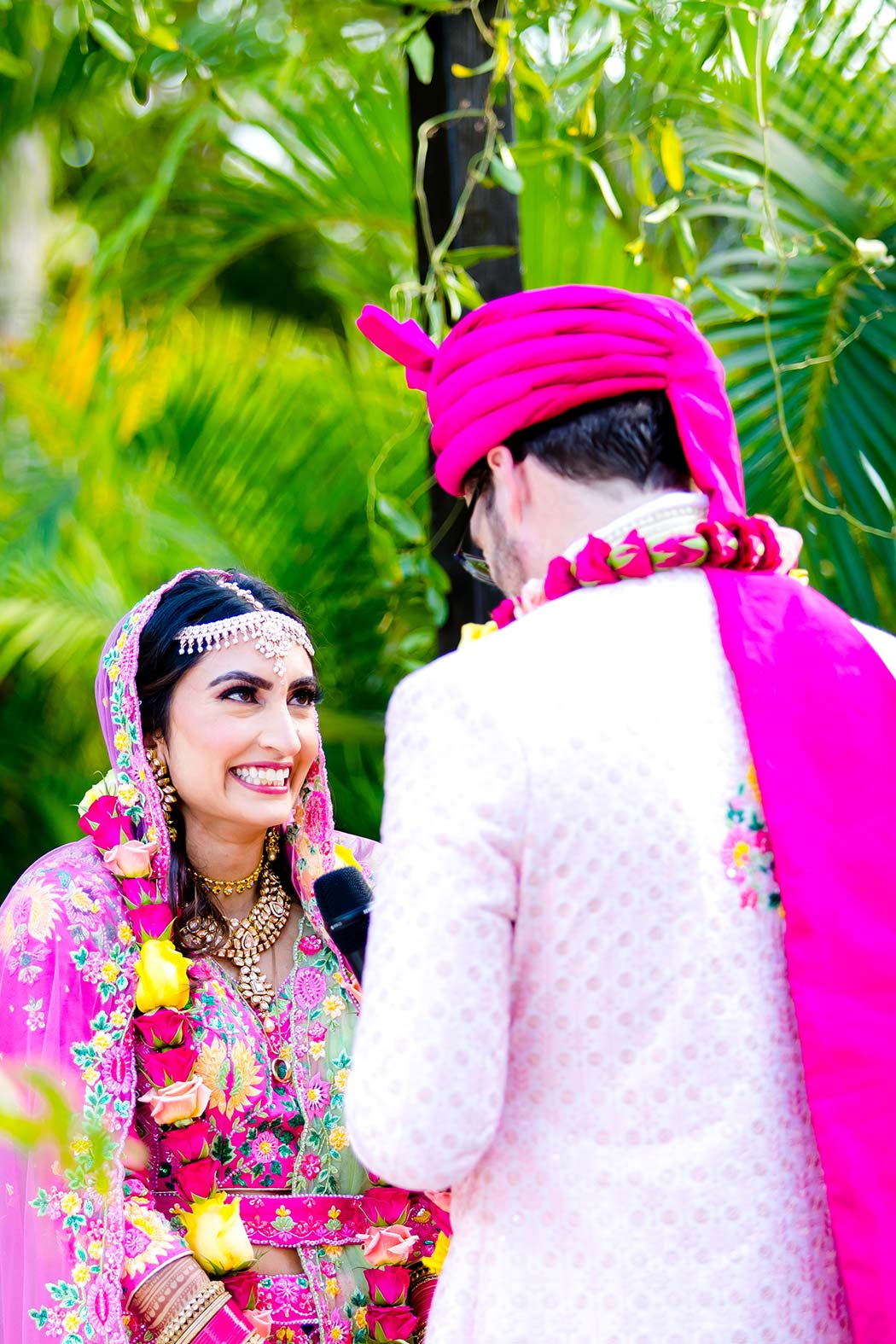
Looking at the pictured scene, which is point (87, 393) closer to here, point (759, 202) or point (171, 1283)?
point (759, 202)

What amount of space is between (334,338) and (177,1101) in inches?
100

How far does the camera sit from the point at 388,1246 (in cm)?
215

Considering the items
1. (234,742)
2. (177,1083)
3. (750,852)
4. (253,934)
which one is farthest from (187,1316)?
(750,852)

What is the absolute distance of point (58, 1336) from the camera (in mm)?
1969

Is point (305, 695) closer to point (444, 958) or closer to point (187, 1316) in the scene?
point (187, 1316)

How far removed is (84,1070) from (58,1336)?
1.12 ft

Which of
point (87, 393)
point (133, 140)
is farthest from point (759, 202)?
point (133, 140)

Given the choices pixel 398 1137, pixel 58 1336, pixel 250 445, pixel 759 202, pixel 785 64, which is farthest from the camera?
pixel 250 445

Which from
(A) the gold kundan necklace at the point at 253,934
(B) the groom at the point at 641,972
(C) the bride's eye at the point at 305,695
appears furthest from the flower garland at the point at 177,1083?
(B) the groom at the point at 641,972

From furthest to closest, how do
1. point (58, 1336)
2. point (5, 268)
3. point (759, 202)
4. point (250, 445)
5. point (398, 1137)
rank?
point (5, 268), point (250, 445), point (759, 202), point (58, 1336), point (398, 1137)

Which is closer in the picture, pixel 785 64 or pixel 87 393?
pixel 785 64

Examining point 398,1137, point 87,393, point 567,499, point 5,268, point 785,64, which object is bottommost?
point 5,268

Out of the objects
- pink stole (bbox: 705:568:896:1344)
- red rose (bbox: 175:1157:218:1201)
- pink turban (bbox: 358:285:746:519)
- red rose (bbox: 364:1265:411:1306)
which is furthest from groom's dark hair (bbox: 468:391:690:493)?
red rose (bbox: 364:1265:411:1306)

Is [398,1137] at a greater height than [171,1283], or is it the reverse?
[398,1137]
